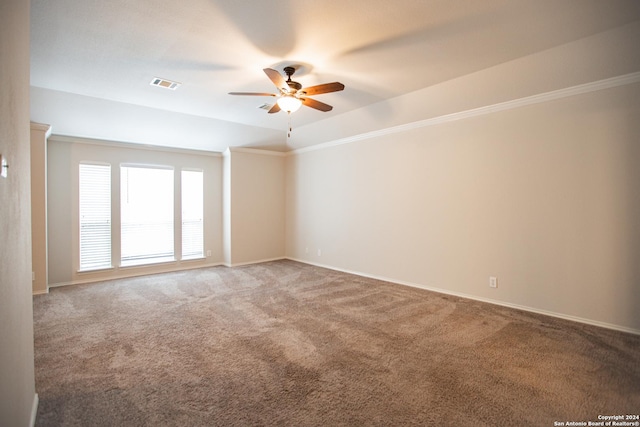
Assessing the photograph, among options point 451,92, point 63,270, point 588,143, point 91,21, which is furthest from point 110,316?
point 588,143

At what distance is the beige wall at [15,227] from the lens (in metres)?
1.21

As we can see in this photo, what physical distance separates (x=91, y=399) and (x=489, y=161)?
15.9 feet

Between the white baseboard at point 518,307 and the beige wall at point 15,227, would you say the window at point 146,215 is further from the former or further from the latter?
the beige wall at point 15,227

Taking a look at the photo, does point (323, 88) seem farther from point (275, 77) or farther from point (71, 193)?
point (71, 193)

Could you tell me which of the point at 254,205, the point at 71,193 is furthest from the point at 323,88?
the point at 71,193

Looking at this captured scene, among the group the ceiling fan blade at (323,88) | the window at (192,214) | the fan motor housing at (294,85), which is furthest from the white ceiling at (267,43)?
the window at (192,214)

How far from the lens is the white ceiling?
2.42 meters

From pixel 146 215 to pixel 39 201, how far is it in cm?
170

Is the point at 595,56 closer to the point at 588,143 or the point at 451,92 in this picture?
the point at 588,143

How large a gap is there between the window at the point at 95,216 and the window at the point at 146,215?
23 cm

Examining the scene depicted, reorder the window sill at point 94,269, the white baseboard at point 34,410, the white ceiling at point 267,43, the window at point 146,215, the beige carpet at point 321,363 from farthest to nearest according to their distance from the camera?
the window at point 146,215 → the window sill at point 94,269 → the white ceiling at point 267,43 → the beige carpet at point 321,363 → the white baseboard at point 34,410

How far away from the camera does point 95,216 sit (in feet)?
18.0

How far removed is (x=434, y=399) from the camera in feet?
7.06

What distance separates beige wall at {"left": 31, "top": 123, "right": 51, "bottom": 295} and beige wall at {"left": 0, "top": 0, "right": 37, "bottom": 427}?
11.5 ft
